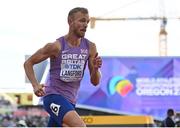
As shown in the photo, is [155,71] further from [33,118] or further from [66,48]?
[66,48]

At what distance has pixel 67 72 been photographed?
660 cm

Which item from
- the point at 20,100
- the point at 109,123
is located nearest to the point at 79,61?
Result: the point at 109,123

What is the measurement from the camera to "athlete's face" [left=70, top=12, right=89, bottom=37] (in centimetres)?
655

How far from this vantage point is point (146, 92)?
32906 mm

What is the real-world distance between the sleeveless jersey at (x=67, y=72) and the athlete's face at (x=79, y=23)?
0.59 feet

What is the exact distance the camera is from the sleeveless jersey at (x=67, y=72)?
21.7ft

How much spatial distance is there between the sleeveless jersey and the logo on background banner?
84.9 ft

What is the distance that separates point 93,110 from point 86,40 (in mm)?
25337

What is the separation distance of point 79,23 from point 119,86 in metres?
26.9

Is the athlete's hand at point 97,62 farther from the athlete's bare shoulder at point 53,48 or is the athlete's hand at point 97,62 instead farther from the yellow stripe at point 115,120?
the yellow stripe at point 115,120

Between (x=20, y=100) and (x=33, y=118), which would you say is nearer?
(x=33, y=118)

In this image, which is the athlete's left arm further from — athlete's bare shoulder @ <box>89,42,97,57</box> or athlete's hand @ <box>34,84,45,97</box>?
athlete's hand @ <box>34,84,45,97</box>

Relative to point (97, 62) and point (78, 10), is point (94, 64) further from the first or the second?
point (78, 10)

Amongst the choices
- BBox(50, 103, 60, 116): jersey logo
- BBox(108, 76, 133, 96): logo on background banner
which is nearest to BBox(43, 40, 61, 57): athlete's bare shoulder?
BBox(50, 103, 60, 116): jersey logo
